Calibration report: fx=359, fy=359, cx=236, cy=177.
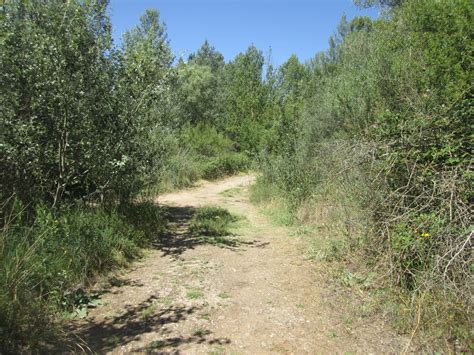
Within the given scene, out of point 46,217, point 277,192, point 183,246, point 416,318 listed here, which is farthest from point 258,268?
point 277,192

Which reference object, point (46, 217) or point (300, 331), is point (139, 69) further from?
point (300, 331)

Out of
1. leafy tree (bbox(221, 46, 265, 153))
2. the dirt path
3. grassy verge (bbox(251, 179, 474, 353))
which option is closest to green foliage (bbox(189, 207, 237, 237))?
the dirt path

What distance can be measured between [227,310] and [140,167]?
329 centimetres

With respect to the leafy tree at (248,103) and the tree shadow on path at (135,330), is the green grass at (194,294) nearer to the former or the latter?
the tree shadow on path at (135,330)

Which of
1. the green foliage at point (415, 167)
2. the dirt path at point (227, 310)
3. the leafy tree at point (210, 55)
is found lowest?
the dirt path at point (227, 310)

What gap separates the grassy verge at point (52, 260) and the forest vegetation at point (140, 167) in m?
0.02

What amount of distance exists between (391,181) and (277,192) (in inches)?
230

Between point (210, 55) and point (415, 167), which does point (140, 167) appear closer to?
point (415, 167)

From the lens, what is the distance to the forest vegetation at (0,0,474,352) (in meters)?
3.72

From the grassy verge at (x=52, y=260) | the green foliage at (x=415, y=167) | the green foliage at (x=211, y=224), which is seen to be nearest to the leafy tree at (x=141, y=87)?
the grassy verge at (x=52, y=260)

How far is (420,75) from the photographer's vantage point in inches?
281

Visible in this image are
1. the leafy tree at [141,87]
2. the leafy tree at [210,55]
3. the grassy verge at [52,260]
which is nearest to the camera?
the grassy verge at [52,260]

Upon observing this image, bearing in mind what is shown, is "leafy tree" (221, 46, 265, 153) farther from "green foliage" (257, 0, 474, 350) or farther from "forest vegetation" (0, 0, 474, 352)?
"forest vegetation" (0, 0, 474, 352)

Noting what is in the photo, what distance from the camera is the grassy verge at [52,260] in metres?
3.21
